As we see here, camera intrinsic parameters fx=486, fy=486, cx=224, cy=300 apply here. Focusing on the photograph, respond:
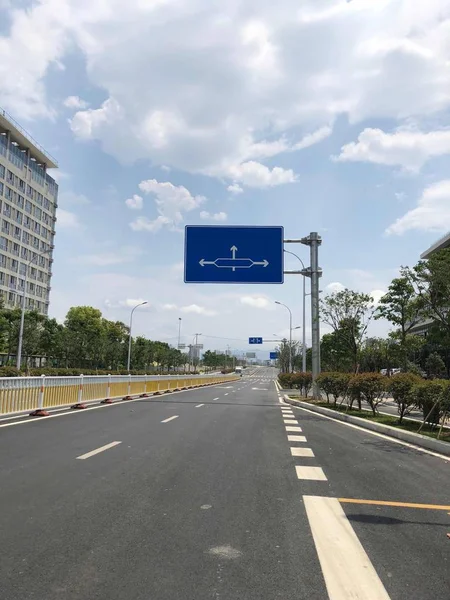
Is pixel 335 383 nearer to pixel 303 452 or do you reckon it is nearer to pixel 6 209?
pixel 303 452

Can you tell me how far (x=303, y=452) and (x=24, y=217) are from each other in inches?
3403

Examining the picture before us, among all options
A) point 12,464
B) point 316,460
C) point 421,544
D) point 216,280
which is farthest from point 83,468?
point 216,280

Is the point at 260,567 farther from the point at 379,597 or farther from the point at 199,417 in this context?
the point at 199,417

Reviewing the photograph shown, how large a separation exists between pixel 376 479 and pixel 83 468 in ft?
14.2

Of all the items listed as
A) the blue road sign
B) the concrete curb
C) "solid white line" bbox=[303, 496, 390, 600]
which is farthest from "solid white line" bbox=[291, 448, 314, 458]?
the blue road sign

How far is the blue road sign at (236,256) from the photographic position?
785 inches

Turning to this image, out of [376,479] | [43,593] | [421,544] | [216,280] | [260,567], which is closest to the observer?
[43,593]

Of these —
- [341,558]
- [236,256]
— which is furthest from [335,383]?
[341,558]

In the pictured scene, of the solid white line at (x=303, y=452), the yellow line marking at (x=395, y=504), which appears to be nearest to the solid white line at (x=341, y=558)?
the yellow line marking at (x=395, y=504)

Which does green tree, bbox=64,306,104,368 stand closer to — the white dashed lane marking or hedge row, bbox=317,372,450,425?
hedge row, bbox=317,372,450,425

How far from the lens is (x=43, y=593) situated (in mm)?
3361

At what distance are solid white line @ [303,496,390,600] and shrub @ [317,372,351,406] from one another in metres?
14.4

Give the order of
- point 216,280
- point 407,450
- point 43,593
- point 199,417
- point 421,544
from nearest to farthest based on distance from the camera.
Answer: point 43,593
point 421,544
point 407,450
point 199,417
point 216,280

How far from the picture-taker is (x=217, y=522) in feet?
16.1
